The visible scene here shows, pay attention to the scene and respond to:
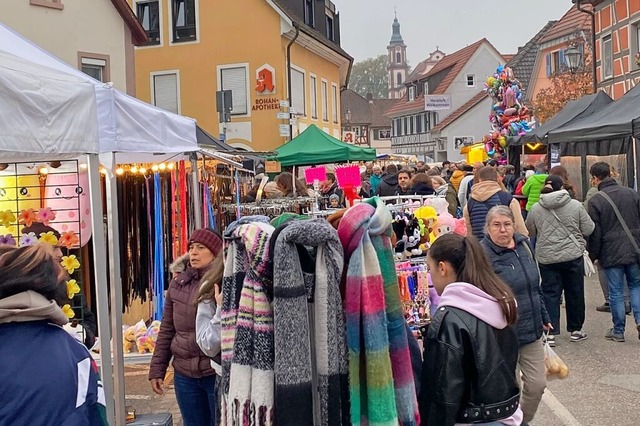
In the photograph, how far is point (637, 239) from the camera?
7.75 m

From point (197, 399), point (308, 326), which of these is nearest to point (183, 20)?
point (197, 399)

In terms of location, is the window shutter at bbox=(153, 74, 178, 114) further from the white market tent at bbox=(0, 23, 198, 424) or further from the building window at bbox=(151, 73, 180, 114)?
the white market tent at bbox=(0, 23, 198, 424)

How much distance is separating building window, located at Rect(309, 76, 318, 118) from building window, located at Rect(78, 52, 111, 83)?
12.0 meters

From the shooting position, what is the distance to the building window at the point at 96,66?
16609 mm

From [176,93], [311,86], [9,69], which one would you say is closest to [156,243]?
[9,69]

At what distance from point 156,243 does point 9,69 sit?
13.5 feet

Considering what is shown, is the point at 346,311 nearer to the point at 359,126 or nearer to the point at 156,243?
the point at 156,243

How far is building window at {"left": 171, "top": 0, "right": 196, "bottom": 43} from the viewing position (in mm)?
25328

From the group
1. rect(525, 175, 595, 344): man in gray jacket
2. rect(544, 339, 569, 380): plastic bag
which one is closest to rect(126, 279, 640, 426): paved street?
rect(525, 175, 595, 344): man in gray jacket

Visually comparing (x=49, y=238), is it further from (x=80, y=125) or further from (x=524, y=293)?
(x=524, y=293)

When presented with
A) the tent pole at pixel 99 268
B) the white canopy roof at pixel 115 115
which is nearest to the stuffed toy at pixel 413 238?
the white canopy roof at pixel 115 115

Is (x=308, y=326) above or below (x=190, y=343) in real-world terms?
above

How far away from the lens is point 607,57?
80.8 feet

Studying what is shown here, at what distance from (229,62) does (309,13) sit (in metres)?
5.53
